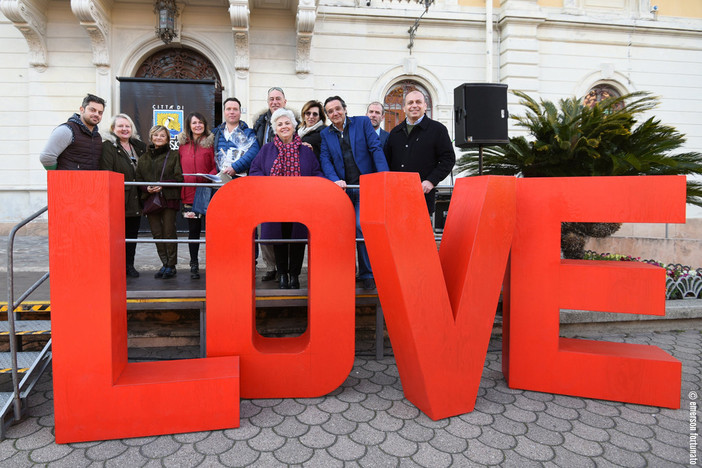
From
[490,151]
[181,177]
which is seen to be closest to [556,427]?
[181,177]

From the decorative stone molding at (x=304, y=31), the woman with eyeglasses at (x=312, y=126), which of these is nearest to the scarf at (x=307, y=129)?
the woman with eyeglasses at (x=312, y=126)

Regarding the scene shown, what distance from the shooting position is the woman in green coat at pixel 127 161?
12.9ft

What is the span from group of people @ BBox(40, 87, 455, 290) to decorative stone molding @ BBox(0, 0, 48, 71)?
6.43m

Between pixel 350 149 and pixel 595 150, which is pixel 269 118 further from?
pixel 595 150

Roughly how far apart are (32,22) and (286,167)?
820 cm

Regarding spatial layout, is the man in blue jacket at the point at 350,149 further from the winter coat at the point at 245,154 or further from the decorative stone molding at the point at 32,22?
the decorative stone molding at the point at 32,22

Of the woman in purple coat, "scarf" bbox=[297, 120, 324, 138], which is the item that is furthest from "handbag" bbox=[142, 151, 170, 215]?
"scarf" bbox=[297, 120, 324, 138]

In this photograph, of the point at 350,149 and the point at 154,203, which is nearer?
the point at 350,149

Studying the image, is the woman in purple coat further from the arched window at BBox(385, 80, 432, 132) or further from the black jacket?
the arched window at BBox(385, 80, 432, 132)

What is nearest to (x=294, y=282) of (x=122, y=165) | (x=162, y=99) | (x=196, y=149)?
(x=196, y=149)

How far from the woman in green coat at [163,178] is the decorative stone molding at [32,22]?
678 centimetres

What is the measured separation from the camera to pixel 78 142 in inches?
145

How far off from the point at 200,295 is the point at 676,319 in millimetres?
4674

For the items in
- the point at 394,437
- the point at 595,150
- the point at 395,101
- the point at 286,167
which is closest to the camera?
the point at 394,437
